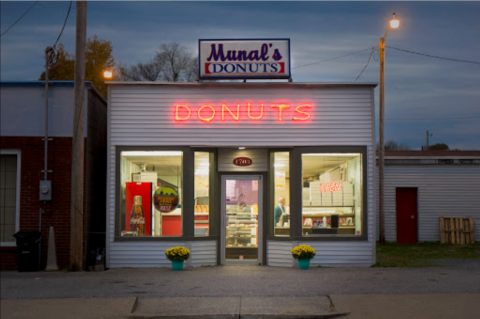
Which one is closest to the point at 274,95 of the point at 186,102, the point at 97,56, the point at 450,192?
the point at 186,102

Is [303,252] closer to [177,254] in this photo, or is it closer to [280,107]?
[177,254]

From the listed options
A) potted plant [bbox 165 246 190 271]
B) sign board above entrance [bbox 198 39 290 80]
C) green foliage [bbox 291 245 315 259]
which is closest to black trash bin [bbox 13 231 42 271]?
potted plant [bbox 165 246 190 271]

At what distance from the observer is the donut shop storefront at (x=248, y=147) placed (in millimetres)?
14656

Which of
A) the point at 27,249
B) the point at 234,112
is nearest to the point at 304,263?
the point at 234,112

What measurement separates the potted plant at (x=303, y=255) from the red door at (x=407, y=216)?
1213 centimetres

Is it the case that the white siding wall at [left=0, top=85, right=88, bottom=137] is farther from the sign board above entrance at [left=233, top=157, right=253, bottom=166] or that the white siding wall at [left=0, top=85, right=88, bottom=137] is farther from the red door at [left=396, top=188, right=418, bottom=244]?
the red door at [left=396, top=188, right=418, bottom=244]

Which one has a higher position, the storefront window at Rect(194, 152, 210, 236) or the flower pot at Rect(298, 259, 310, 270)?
the storefront window at Rect(194, 152, 210, 236)

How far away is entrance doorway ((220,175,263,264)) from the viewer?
15.1 meters

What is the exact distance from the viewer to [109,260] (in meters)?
14.5

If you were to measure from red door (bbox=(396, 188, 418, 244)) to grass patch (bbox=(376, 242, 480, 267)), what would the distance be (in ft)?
3.64

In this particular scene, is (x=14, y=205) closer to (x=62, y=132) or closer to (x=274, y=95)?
(x=62, y=132)

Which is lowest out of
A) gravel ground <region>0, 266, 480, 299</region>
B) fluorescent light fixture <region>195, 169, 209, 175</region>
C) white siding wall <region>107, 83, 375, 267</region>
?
gravel ground <region>0, 266, 480, 299</region>

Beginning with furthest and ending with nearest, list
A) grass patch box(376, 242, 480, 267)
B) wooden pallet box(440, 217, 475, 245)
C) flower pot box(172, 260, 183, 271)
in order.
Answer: wooden pallet box(440, 217, 475, 245)
grass patch box(376, 242, 480, 267)
flower pot box(172, 260, 183, 271)

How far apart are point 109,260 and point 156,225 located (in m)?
1.47
